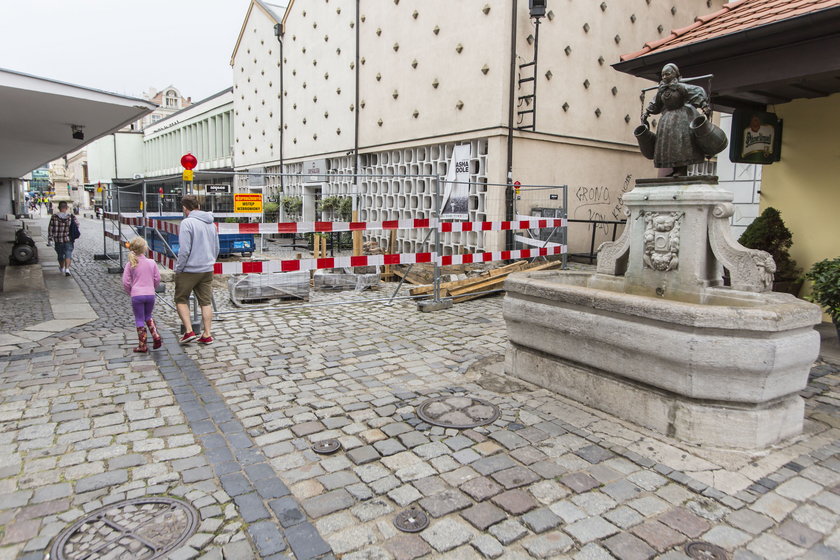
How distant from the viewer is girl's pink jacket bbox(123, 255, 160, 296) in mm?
6035

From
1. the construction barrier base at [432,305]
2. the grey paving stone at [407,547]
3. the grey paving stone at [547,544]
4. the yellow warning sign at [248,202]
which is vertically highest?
the yellow warning sign at [248,202]

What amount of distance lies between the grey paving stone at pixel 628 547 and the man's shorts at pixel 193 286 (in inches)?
206

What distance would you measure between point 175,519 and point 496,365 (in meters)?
3.50

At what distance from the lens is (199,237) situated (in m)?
6.43

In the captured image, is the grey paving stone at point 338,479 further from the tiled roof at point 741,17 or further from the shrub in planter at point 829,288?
the tiled roof at point 741,17

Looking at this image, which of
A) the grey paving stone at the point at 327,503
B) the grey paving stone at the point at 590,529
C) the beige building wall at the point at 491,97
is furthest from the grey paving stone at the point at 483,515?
the beige building wall at the point at 491,97

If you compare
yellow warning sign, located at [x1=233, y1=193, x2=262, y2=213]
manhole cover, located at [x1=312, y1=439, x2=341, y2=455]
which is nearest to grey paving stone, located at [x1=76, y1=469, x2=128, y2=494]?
manhole cover, located at [x1=312, y1=439, x2=341, y2=455]

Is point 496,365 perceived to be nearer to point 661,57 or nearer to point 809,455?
point 809,455

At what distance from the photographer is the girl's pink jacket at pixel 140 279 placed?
238 inches

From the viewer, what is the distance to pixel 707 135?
4.60m

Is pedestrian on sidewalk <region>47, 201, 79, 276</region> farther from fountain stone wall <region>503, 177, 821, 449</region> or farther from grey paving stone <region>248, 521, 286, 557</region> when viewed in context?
grey paving stone <region>248, 521, 286, 557</region>

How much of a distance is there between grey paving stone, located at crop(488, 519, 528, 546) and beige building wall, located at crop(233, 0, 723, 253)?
34.0 feet

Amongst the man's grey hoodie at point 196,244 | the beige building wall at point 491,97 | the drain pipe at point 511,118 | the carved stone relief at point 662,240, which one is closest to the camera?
the carved stone relief at point 662,240

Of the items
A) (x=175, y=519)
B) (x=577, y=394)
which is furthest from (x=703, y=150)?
(x=175, y=519)
